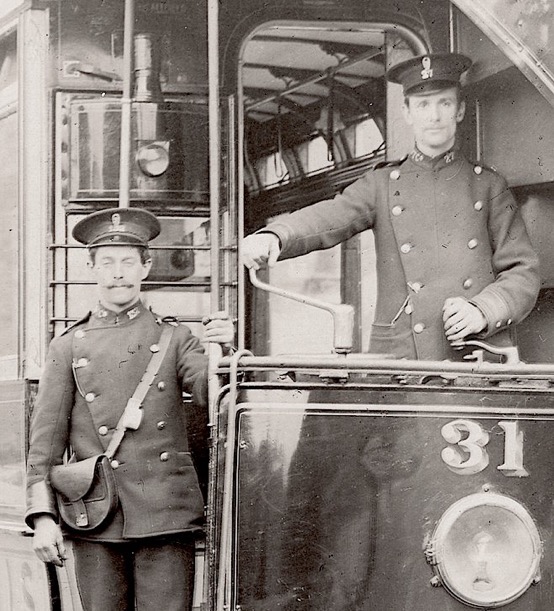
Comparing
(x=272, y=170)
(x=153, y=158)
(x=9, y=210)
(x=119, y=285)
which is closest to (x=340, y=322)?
(x=119, y=285)

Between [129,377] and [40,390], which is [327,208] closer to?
[129,377]

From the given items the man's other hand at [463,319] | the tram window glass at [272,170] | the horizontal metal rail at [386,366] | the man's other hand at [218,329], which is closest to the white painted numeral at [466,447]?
the horizontal metal rail at [386,366]

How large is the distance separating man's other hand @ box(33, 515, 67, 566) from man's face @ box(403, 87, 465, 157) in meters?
1.55

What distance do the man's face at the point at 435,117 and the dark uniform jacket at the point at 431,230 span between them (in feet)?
0.12

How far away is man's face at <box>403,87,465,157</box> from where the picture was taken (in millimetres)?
3123

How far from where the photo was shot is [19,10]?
3557 mm

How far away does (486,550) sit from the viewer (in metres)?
2.52

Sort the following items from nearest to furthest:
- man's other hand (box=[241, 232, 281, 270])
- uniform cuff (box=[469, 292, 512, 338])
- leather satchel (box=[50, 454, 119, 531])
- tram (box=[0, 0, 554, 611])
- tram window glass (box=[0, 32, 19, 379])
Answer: tram (box=[0, 0, 554, 611])
man's other hand (box=[241, 232, 281, 270])
uniform cuff (box=[469, 292, 512, 338])
leather satchel (box=[50, 454, 119, 531])
tram window glass (box=[0, 32, 19, 379])

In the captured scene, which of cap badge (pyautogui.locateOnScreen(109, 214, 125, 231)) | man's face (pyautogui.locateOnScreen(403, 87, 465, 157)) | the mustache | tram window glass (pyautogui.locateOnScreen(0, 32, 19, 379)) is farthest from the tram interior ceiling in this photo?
the mustache

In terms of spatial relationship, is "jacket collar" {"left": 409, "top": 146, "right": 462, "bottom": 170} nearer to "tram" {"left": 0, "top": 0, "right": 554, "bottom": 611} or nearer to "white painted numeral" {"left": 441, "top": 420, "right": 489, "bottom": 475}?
"tram" {"left": 0, "top": 0, "right": 554, "bottom": 611}

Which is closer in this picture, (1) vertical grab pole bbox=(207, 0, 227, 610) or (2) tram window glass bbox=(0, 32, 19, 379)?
(1) vertical grab pole bbox=(207, 0, 227, 610)

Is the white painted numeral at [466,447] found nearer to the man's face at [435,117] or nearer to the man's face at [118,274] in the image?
the man's face at [435,117]

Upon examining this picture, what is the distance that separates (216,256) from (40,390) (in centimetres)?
82

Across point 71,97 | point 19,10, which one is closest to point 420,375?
point 71,97
